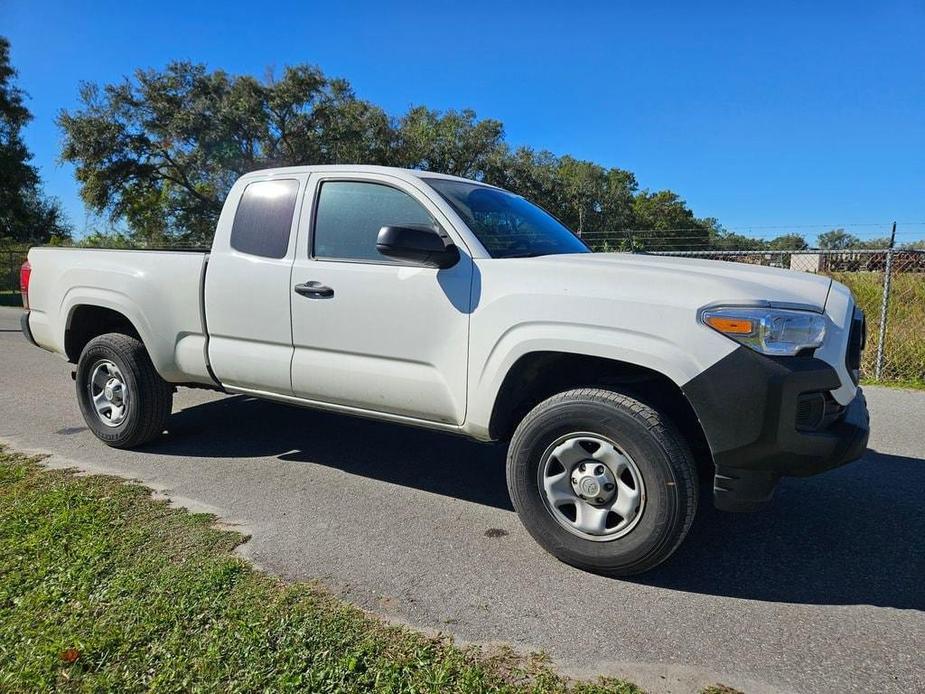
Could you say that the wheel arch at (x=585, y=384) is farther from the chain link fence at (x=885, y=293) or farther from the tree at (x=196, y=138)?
the tree at (x=196, y=138)

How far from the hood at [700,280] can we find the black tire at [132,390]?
303cm

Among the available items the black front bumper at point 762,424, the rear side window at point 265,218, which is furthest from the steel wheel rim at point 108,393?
the black front bumper at point 762,424

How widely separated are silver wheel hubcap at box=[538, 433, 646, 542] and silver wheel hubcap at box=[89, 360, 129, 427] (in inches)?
131

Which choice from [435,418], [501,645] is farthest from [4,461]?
[501,645]

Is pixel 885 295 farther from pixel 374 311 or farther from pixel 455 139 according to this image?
pixel 455 139

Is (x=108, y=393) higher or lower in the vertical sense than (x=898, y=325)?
lower

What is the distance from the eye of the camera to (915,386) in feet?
24.7

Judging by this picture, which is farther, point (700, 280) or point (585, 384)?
point (585, 384)

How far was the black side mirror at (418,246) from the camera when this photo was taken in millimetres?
3264

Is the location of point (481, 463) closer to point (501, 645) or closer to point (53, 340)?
point (501, 645)

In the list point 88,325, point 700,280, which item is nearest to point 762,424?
point 700,280

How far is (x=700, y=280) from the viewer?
289 cm

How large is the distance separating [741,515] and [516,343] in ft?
5.89

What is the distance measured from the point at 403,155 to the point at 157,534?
29498mm
